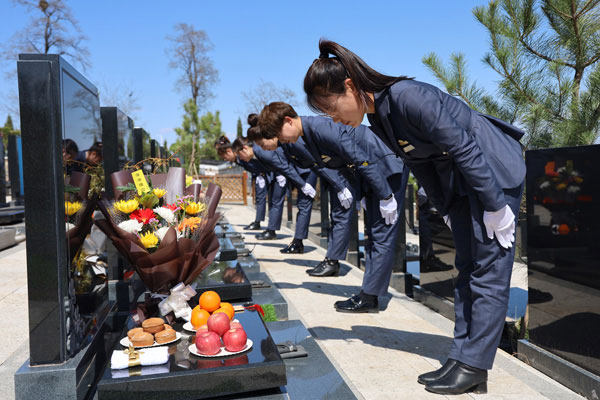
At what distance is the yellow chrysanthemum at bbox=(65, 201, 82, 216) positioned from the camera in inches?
81.8

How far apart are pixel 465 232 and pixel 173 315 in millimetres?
1519

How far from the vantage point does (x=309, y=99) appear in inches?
97.2

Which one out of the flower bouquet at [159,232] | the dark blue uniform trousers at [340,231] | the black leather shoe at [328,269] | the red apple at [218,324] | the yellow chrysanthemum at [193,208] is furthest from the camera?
the black leather shoe at [328,269]

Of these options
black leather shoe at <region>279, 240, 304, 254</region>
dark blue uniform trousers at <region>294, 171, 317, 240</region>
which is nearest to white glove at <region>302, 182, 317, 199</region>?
dark blue uniform trousers at <region>294, 171, 317, 240</region>

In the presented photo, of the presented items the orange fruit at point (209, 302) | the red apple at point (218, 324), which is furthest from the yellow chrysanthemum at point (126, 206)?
the red apple at point (218, 324)

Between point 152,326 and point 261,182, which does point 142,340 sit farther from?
point 261,182

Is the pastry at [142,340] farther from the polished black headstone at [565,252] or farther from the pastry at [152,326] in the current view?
the polished black headstone at [565,252]

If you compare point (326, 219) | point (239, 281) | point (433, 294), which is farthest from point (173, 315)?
point (326, 219)

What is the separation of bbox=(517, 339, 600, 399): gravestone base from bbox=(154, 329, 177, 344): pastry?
6.09 ft

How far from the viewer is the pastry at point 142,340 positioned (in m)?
2.02

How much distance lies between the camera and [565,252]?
8.14 ft

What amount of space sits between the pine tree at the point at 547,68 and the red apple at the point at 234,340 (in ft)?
8.03

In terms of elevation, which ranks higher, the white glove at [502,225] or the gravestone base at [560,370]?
the white glove at [502,225]

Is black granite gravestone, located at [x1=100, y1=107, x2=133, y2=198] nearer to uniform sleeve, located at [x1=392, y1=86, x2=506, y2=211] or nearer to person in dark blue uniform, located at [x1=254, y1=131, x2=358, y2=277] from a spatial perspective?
person in dark blue uniform, located at [x1=254, y1=131, x2=358, y2=277]
